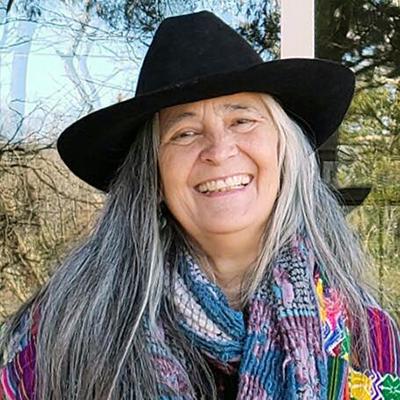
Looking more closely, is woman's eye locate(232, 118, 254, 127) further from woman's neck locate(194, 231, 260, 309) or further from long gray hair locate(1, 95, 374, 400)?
woman's neck locate(194, 231, 260, 309)

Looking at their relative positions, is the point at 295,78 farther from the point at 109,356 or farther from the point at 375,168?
the point at 375,168

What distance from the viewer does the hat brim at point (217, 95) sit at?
4.25ft

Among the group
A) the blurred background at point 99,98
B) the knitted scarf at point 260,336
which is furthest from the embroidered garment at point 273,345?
the blurred background at point 99,98

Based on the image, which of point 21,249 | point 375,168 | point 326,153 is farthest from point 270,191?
point 21,249

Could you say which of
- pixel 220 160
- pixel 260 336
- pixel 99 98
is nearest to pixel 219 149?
pixel 220 160

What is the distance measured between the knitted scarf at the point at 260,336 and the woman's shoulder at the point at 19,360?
19 cm

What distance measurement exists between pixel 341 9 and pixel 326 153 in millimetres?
575

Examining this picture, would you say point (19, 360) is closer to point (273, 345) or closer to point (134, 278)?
point (134, 278)

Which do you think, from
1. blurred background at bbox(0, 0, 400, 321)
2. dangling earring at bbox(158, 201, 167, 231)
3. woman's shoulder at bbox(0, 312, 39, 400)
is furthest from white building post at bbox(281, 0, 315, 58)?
woman's shoulder at bbox(0, 312, 39, 400)

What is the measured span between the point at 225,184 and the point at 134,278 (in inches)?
8.0

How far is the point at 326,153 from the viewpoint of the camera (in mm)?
3025

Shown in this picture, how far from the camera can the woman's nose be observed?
4.35 feet

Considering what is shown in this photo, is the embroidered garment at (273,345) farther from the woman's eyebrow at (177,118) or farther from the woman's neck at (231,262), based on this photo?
the woman's eyebrow at (177,118)

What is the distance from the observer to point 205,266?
143cm
